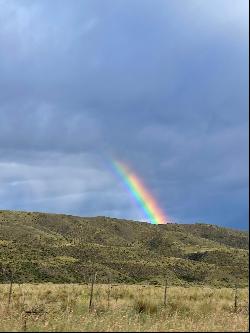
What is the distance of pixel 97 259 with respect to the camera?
84062mm

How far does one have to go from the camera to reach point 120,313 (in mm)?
20453

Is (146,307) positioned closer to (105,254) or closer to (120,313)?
(120,313)

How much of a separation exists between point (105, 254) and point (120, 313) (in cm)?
6811

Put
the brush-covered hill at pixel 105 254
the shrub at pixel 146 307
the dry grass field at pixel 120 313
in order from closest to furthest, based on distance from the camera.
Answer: the dry grass field at pixel 120 313 < the shrub at pixel 146 307 < the brush-covered hill at pixel 105 254

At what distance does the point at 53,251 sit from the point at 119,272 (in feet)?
53.7

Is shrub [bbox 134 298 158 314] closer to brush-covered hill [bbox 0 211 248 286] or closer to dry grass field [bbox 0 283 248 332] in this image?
dry grass field [bbox 0 283 248 332]

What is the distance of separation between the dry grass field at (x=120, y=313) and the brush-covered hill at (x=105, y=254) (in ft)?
111

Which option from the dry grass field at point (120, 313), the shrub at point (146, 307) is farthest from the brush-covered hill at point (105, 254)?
the shrub at point (146, 307)

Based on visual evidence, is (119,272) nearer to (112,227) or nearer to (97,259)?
(97,259)

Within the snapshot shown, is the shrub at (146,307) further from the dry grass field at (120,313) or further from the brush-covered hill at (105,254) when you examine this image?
the brush-covered hill at (105,254)

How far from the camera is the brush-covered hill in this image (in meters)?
70.5

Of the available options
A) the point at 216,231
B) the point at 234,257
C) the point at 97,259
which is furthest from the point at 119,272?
the point at 216,231

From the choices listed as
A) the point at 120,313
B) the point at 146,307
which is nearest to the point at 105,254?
the point at 146,307

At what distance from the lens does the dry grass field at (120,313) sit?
44.5 feet
